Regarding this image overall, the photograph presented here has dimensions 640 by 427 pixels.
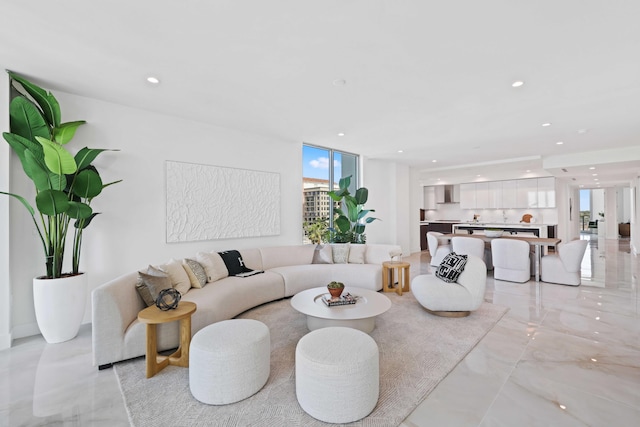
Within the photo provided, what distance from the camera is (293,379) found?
2.24 metres

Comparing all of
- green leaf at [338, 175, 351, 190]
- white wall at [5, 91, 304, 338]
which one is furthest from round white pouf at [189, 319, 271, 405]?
green leaf at [338, 175, 351, 190]

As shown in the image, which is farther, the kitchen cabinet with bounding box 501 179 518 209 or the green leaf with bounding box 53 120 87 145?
the kitchen cabinet with bounding box 501 179 518 209

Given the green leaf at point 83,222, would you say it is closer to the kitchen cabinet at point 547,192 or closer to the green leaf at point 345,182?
the green leaf at point 345,182

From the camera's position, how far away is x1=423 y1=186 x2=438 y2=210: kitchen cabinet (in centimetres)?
1099

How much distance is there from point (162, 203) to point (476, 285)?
4.40 meters

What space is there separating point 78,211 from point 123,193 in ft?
2.68

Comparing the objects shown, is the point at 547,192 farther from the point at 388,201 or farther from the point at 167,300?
the point at 167,300

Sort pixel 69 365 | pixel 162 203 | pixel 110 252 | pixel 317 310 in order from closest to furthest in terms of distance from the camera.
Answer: pixel 69 365, pixel 317 310, pixel 110 252, pixel 162 203

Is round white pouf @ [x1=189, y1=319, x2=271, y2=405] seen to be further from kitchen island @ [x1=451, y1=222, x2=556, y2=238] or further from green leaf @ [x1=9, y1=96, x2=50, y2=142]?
kitchen island @ [x1=451, y1=222, x2=556, y2=238]

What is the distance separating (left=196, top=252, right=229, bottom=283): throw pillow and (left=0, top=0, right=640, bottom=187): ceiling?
207 centimetres

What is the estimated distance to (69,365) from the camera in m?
2.52

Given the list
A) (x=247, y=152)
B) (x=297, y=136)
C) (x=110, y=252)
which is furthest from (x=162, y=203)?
(x=297, y=136)

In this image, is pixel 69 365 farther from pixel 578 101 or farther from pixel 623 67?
pixel 578 101

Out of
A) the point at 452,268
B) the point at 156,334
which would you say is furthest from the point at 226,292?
the point at 452,268
